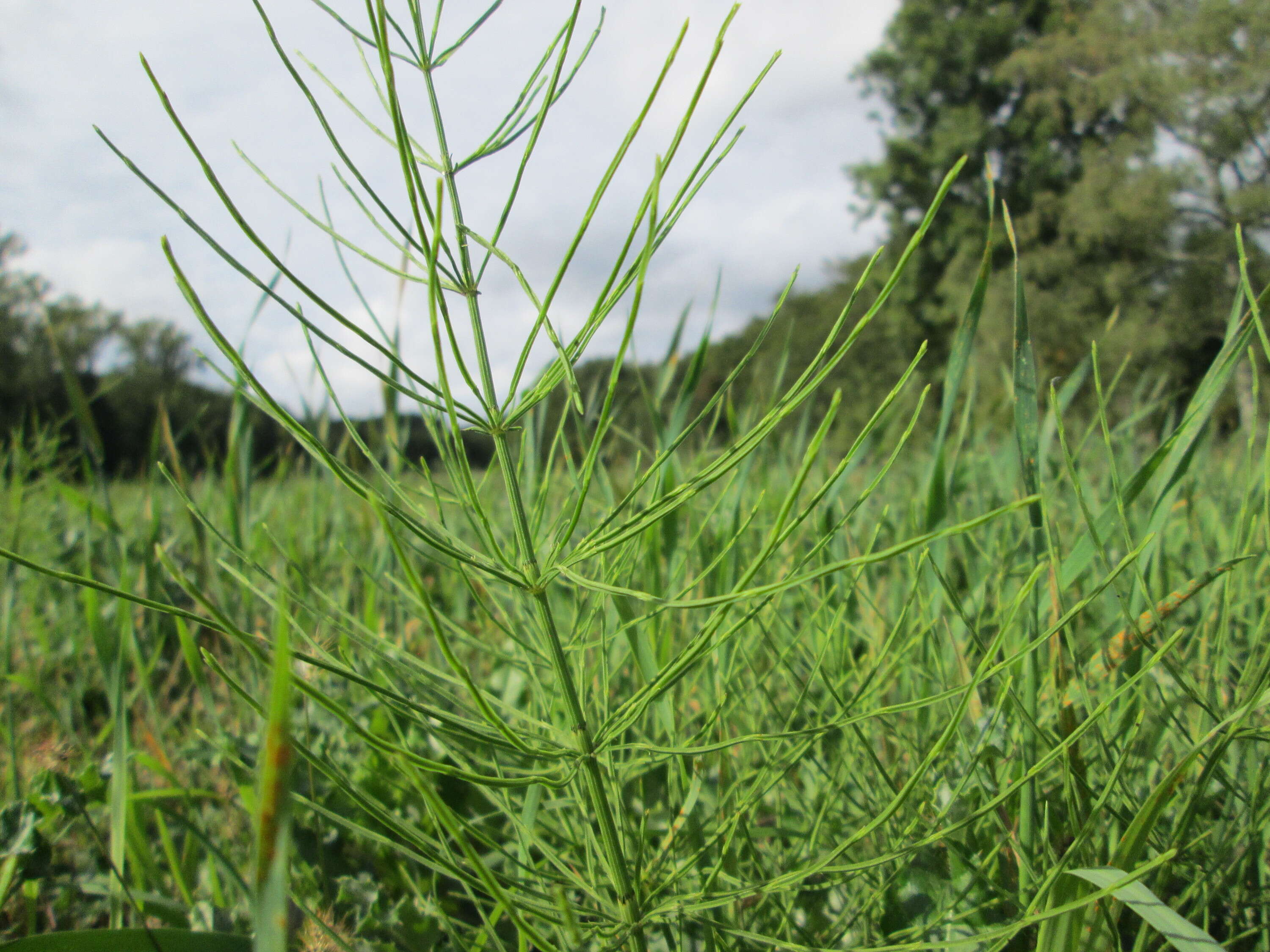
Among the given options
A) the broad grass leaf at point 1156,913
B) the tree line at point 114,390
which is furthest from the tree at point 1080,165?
the broad grass leaf at point 1156,913

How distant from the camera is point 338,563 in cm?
165

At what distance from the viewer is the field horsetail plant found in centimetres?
37

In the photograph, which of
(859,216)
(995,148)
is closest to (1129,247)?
(995,148)

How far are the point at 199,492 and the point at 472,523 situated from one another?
2.56 meters

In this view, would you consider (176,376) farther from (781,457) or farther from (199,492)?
(781,457)

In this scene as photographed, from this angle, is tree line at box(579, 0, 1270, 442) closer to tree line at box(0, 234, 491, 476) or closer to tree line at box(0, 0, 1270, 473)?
tree line at box(0, 0, 1270, 473)

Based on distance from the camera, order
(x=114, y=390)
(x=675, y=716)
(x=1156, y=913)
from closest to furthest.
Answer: (x=1156, y=913), (x=675, y=716), (x=114, y=390)

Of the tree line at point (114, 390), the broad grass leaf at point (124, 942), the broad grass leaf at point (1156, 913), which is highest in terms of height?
the tree line at point (114, 390)

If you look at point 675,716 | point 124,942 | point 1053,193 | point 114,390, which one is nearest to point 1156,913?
point 675,716

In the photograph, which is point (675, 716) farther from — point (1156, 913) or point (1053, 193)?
point (1053, 193)

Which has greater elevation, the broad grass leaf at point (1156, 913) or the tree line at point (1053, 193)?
the tree line at point (1053, 193)

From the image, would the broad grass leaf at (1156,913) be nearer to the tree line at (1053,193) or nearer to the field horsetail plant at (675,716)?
the field horsetail plant at (675,716)

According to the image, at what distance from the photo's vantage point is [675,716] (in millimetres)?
664

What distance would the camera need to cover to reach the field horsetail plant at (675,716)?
1.22ft
